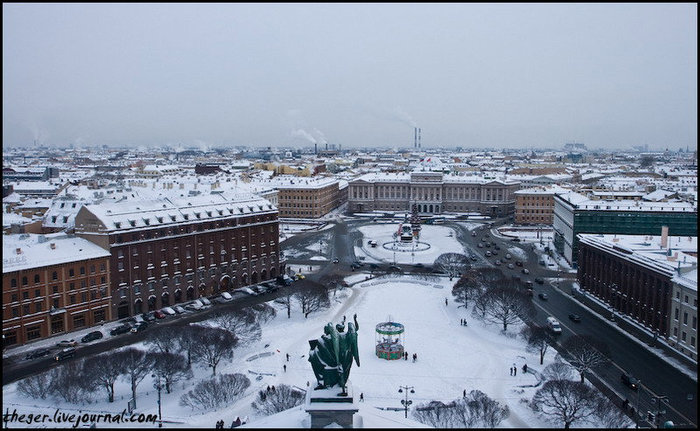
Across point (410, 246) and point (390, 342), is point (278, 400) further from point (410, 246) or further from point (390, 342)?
point (410, 246)

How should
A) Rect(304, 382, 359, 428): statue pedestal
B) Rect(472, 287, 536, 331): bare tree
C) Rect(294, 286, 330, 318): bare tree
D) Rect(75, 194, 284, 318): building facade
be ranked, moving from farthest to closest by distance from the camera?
1. Rect(75, 194, 284, 318): building facade
2. Rect(294, 286, 330, 318): bare tree
3. Rect(472, 287, 536, 331): bare tree
4. Rect(304, 382, 359, 428): statue pedestal

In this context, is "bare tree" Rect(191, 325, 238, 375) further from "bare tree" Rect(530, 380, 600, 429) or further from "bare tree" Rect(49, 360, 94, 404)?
"bare tree" Rect(530, 380, 600, 429)

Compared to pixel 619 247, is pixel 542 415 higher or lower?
lower

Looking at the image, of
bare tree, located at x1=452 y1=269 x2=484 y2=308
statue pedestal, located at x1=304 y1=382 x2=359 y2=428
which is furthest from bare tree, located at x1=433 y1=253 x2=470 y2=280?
statue pedestal, located at x1=304 y1=382 x2=359 y2=428

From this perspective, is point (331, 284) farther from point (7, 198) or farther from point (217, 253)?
point (7, 198)

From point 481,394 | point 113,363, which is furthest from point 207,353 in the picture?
point 481,394
